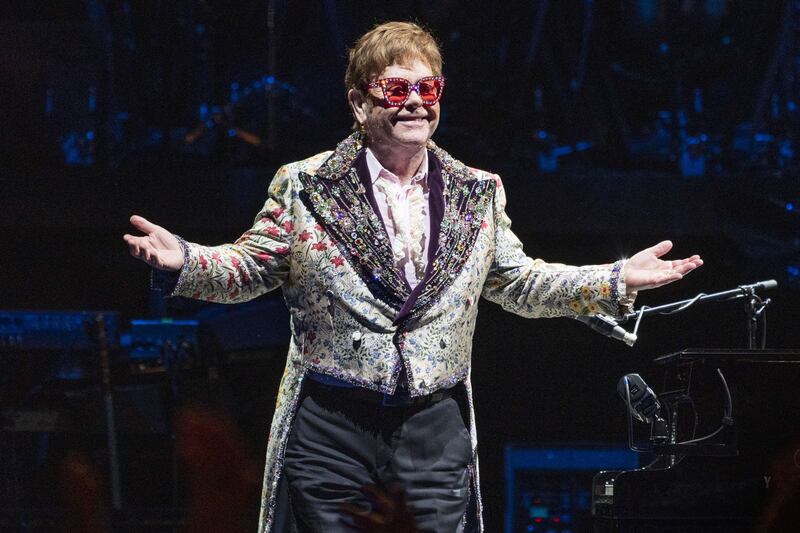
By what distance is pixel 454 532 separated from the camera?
211 cm

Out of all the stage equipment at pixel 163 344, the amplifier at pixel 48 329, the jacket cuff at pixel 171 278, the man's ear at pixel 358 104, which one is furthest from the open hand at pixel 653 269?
the amplifier at pixel 48 329

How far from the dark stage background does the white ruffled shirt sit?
2.21 metres

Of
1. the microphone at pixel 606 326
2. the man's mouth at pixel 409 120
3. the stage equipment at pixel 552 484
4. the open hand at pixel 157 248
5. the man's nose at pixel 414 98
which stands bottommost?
the stage equipment at pixel 552 484

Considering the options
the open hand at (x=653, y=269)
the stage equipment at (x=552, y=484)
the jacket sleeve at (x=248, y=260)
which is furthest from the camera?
the stage equipment at (x=552, y=484)

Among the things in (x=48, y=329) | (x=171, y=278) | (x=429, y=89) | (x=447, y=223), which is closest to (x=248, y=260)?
(x=171, y=278)

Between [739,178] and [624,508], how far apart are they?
2.20m

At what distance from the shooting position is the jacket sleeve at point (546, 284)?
2.30 meters

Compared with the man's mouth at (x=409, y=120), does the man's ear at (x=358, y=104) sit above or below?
above

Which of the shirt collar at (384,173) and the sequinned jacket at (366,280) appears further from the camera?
the shirt collar at (384,173)

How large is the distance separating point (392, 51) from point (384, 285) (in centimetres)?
54

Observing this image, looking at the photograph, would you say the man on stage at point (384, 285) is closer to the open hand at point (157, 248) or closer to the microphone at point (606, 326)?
the open hand at point (157, 248)

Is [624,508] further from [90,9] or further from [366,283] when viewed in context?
[90,9]

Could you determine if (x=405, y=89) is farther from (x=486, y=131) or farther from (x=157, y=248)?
(x=486, y=131)

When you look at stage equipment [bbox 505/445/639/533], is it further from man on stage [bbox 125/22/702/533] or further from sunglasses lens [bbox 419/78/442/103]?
sunglasses lens [bbox 419/78/442/103]
